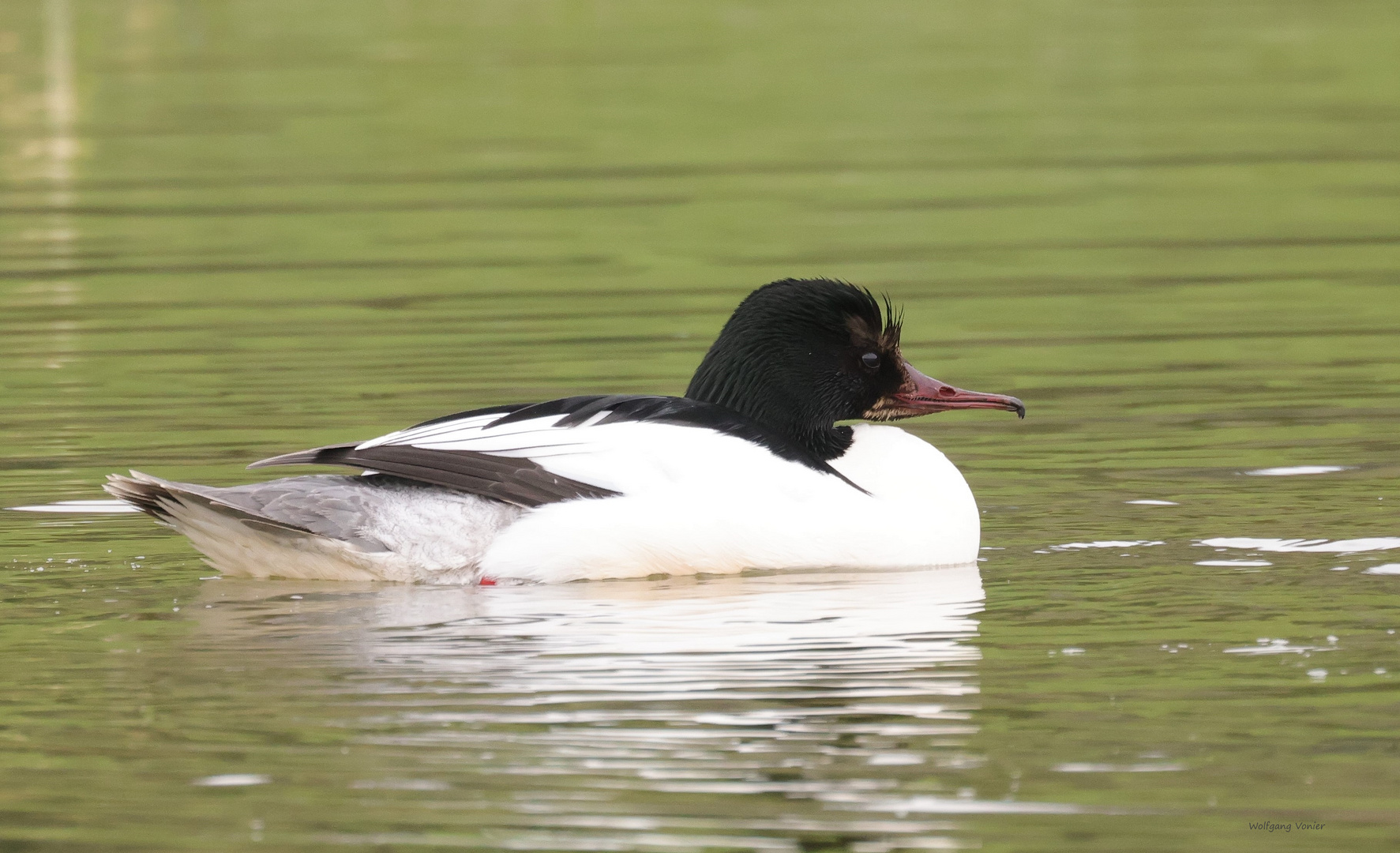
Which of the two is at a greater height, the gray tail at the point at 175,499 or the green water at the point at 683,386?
the gray tail at the point at 175,499

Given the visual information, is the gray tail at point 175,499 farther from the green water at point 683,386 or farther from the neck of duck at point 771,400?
the neck of duck at point 771,400

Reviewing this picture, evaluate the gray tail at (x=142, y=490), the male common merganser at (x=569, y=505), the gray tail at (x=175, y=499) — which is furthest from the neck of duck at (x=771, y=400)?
the gray tail at (x=142, y=490)

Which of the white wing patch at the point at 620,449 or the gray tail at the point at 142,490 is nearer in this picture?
the gray tail at the point at 142,490

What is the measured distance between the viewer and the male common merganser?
795 cm

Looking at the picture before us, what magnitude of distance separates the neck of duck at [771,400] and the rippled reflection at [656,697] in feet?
2.55

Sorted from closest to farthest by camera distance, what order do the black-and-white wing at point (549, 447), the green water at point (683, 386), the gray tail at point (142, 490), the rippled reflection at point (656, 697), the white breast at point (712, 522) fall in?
the rippled reflection at point (656, 697) < the green water at point (683, 386) < the gray tail at point (142, 490) < the black-and-white wing at point (549, 447) < the white breast at point (712, 522)

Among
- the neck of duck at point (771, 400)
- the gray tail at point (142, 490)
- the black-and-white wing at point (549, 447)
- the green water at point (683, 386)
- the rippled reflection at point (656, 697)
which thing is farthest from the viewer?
the neck of duck at point (771, 400)

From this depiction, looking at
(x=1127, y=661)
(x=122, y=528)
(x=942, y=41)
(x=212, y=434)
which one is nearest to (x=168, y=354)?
(x=212, y=434)

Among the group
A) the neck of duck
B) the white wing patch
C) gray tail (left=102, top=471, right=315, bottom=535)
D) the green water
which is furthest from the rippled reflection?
the neck of duck

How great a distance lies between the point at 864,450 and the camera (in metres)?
8.77

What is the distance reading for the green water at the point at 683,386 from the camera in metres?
5.63

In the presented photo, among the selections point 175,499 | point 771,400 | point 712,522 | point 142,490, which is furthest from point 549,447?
point 142,490

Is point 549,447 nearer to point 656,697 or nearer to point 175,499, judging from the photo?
point 175,499

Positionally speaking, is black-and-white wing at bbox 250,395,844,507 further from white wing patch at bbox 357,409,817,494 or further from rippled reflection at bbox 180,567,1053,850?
rippled reflection at bbox 180,567,1053,850
